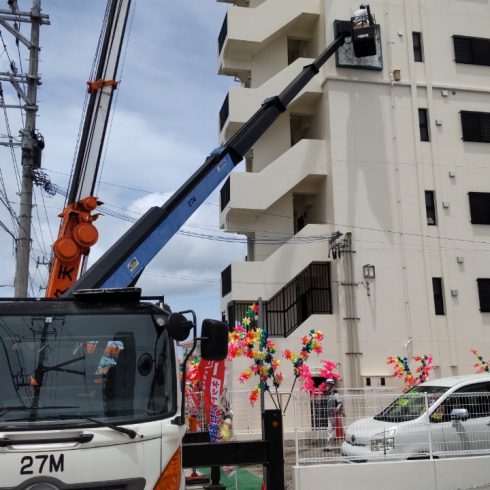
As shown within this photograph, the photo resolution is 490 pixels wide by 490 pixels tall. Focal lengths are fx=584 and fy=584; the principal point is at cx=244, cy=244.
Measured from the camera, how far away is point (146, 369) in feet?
15.3

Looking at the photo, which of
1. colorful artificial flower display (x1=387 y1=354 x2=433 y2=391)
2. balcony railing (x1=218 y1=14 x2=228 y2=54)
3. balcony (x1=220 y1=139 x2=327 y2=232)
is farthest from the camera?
balcony railing (x1=218 y1=14 x2=228 y2=54)

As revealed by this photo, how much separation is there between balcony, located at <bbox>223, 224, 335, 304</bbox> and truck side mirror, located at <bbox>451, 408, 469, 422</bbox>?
998cm

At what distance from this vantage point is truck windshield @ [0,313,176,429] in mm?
4348

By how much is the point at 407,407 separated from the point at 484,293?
12.0 m

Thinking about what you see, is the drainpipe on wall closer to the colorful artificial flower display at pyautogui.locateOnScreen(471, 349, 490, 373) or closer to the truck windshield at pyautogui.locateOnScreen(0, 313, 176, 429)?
the colorful artificial flower display at pyautogui.locateOnScreen(471, 349, 490, 373)

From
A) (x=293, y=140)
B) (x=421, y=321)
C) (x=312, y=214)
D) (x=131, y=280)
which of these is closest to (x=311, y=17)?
(x=293, y=140)

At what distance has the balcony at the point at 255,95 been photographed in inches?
797

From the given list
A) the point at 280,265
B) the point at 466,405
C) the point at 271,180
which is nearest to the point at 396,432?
the point at 466,405

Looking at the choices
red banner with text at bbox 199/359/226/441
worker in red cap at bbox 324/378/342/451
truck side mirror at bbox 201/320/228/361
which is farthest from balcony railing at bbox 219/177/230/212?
truck side mirror at bbox 201/320/228/361

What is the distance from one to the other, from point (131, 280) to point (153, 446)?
5662 millimetres

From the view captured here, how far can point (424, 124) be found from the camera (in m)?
22.0

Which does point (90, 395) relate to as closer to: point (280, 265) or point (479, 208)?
point (280, 265)

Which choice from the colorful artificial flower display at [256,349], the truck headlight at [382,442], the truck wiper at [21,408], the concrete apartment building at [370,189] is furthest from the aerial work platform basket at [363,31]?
the truck wiper at [21,408]

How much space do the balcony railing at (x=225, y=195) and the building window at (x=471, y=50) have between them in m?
10.3
